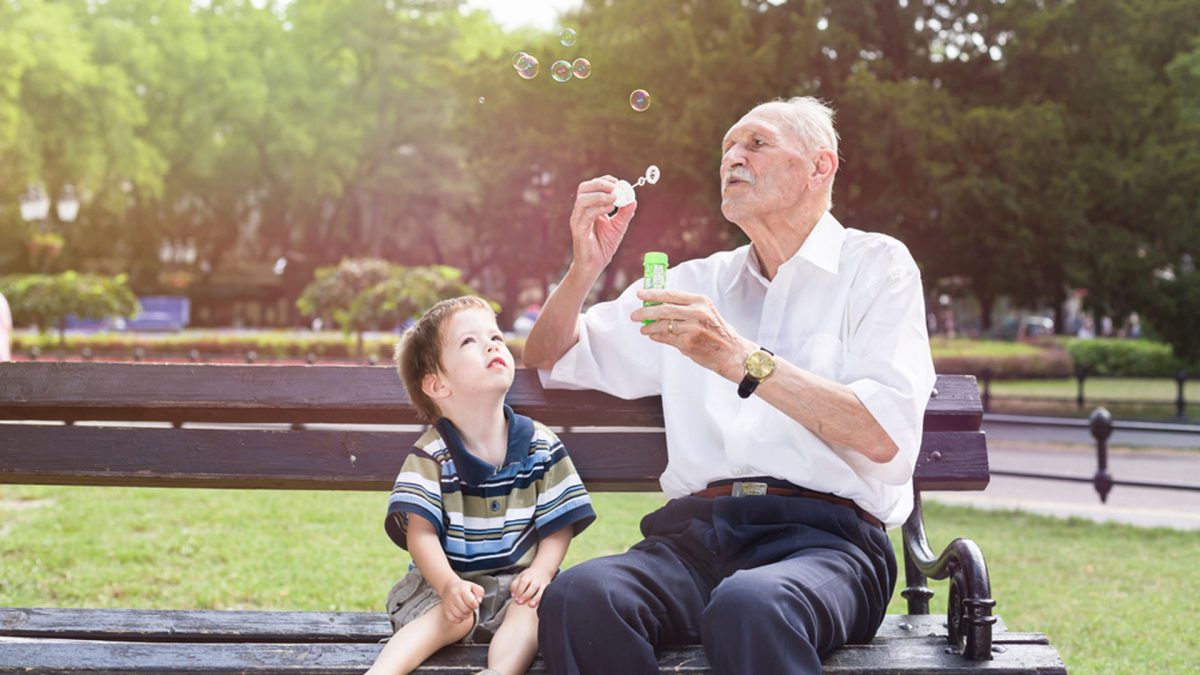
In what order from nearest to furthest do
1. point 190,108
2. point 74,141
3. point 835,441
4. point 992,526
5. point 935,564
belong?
point 835,441
point 935,564
point 992,526
point 74,141
point 190,108

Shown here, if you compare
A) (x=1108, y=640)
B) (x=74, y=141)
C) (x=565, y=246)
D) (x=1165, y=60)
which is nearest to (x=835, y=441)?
(x=1108, y=640)

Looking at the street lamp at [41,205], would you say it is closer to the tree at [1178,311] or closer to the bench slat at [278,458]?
the tree at [1178,311]

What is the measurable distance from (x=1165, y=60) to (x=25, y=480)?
2291cm

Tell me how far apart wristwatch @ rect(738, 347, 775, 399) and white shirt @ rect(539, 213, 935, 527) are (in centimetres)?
24

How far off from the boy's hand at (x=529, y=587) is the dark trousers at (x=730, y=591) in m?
0.09

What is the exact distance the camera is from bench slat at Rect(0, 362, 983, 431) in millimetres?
3430

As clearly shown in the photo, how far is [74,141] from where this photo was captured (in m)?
31.8

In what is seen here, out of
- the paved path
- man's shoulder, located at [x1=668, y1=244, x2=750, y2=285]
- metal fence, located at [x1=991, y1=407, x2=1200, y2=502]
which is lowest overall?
the paved path

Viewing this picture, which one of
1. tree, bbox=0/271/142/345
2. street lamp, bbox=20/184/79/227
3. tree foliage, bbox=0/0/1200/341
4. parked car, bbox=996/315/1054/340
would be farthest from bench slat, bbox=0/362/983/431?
parked car, bbox=996/315/1054/340

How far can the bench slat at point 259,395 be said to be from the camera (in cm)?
343

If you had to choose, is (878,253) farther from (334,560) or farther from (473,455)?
(334,560)

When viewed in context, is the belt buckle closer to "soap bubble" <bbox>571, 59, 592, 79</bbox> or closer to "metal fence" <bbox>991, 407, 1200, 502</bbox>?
"soap bubble" <bbox>571, 59, 592, 79</bbox>

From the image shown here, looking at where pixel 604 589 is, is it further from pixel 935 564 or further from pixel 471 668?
pixel 935 564

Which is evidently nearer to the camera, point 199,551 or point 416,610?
point 416,610
